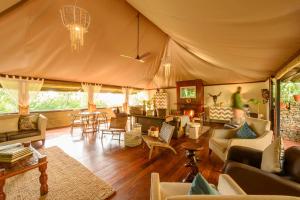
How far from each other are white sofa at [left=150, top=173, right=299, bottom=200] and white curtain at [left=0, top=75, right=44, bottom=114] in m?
6.06

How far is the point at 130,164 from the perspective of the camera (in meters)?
2.97

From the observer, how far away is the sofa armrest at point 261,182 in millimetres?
1227

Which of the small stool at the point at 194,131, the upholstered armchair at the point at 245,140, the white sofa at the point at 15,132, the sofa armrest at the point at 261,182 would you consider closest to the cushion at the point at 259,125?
the upholstered armchair at the point at 245,140

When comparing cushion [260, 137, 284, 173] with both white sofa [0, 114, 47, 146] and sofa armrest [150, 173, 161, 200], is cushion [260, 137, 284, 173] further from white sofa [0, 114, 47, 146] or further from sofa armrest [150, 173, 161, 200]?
white sofa [0, 114, 47, 146]

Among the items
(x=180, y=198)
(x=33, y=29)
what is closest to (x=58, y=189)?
(x=180, y=198)

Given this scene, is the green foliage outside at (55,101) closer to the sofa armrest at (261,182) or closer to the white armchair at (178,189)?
the white armchair at (178,189)

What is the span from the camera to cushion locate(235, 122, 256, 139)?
2727 millimetres

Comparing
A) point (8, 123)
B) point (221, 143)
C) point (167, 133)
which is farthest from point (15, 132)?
point (221, 143)

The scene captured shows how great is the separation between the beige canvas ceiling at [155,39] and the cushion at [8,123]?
1627 mm

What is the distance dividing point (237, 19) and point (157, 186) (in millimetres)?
1981

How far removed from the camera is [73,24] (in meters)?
2.19

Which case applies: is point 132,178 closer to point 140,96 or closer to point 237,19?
point 237,19

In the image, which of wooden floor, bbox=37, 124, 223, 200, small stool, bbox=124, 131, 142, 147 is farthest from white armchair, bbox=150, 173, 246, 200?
small stool, bbox=124, 131, 142, 147

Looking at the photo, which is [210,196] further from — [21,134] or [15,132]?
[15,132]
